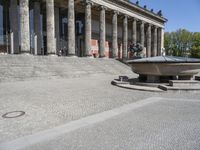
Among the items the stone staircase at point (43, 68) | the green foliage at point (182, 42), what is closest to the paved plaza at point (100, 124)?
the stone staircase at point (43, 68)

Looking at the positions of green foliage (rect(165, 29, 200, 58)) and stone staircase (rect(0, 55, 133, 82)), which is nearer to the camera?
stone staircase (rect(0, 55, 133, 82))

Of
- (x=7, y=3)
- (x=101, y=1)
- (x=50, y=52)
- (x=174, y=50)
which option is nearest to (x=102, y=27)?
(x=101, y=1)

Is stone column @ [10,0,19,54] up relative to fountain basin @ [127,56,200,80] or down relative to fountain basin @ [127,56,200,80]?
up

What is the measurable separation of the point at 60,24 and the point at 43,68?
2127 centimetres

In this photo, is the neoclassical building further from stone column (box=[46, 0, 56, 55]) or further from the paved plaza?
the paved plaza

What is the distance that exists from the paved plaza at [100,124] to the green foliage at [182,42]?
74.9 m

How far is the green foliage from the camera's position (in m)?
78.8

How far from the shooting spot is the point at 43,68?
23641 mm

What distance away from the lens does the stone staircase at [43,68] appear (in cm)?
2031

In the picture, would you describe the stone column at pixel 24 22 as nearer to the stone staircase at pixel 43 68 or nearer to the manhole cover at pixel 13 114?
the stone staircase at pixel 43 68

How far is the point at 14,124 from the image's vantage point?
6.73 m

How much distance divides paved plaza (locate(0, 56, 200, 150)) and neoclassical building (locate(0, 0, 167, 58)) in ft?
66.7

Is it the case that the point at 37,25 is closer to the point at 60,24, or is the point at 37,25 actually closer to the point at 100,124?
the point at 60,24

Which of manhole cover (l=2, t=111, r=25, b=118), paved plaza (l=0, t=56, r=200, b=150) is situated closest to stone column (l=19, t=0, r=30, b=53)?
paved plaza (l=0, t=56, r=200, b=150)
